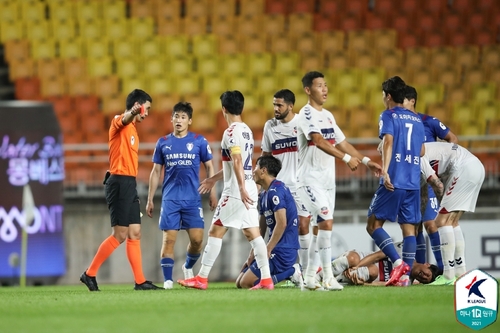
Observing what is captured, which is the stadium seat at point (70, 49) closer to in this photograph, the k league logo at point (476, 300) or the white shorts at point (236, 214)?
the white shorts at point (236, 214)

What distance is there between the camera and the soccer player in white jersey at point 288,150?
9930 mm

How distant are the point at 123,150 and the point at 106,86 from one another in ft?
27.8

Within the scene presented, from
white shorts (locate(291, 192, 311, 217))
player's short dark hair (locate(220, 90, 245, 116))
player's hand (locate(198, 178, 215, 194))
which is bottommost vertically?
white shorts (locate(291, 192, 311, 217))

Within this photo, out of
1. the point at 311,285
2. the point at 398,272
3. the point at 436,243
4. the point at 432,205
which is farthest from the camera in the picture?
the point at 436,243

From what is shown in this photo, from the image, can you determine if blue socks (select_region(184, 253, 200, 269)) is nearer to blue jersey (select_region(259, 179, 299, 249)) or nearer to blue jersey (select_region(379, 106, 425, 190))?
blue jersey (select_region(259, 179, 299, 249))

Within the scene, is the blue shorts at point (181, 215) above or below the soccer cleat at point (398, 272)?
above

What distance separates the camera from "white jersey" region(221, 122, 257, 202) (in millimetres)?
8719

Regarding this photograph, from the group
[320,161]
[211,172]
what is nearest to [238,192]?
[320,161]

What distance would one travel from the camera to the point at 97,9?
18797mm

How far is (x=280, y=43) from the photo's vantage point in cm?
1839

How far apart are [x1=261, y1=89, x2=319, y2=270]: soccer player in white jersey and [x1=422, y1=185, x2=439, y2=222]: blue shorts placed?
1335 millimetres

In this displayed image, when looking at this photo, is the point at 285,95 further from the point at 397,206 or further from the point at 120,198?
the point at 120,198

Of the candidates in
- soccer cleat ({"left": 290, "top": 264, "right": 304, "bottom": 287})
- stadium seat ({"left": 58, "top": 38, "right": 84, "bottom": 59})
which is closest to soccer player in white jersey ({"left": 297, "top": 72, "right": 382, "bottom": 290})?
soccer cleat ({"left": 290, "top": 264, "right": 304, "bottom": 287})

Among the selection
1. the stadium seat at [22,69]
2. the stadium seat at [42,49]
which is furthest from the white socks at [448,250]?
the stadium seat at [42,49]
